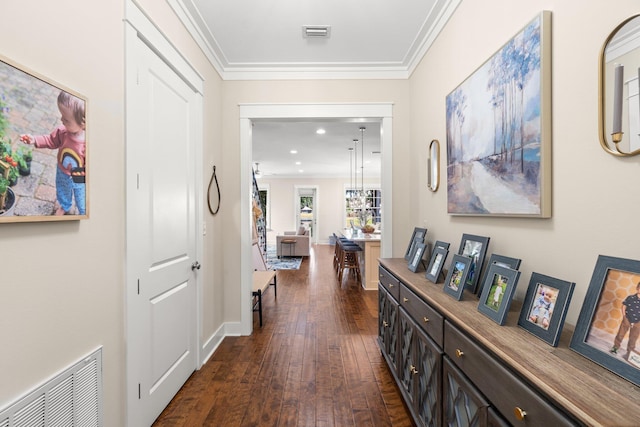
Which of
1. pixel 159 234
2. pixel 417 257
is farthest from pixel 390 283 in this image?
pixel 159 234

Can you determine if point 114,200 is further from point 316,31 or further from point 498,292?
point 316,31

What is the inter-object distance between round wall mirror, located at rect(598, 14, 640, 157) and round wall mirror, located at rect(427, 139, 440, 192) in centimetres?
142

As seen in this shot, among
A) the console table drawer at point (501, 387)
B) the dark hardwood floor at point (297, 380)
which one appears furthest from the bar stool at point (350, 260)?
the console table drawer at point (501, 387)

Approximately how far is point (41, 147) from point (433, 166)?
2443mm

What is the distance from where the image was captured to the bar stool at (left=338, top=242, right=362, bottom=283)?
591 centimetres

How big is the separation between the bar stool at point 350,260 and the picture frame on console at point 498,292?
14.8ft

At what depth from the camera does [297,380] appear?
7.82 feet

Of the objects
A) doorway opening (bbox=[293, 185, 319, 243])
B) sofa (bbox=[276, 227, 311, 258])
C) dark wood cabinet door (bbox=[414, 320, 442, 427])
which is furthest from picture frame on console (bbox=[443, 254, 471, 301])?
doorway opening (bbox=[293, 185, 319, 243])

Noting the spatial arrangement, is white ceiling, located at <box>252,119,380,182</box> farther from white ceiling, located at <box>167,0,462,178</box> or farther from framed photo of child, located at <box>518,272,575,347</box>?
framed photo of child, located at <box>518,272,575,347</box>

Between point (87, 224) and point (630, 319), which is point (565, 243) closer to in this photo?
point (630, 319)

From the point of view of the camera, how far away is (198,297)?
257 centimetres

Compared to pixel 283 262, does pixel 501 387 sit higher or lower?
higher

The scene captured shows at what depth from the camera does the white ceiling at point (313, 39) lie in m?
2.25

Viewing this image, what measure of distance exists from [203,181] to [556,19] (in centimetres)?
251
